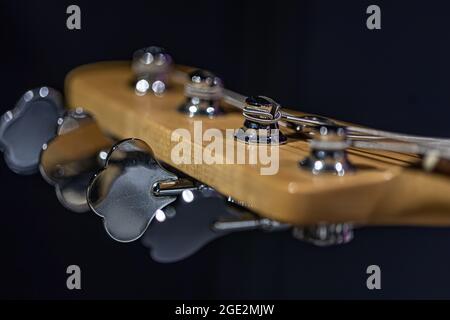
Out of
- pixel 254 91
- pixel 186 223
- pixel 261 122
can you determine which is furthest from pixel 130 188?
pixel 254 91

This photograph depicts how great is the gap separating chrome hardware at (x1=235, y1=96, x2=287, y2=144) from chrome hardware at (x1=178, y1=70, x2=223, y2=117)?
9 cm

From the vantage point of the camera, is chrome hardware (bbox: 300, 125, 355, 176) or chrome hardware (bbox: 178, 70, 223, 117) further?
chrome hardware (bbox: 178, 70, 223, 117)

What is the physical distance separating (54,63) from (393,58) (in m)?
0.36

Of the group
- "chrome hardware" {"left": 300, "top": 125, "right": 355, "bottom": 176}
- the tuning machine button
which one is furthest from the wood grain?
the tuning machine button

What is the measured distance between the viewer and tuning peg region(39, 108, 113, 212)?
0.77 meters

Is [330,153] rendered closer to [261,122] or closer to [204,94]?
[261,122]

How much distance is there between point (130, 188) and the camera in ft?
2.14

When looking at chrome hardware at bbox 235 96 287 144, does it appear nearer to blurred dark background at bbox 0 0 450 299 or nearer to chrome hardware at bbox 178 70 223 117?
chrome hardware at bbox 178 70 223 117

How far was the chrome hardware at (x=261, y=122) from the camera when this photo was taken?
24.6 inches

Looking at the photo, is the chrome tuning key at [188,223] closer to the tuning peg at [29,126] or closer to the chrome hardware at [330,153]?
the tuning peg at [29,126]

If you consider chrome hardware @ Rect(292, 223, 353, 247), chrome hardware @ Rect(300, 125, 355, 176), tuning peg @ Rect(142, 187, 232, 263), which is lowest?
tuning peg @ Rect(142, 187, 232, 263)
